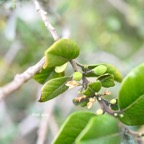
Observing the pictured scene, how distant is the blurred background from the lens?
1344mm

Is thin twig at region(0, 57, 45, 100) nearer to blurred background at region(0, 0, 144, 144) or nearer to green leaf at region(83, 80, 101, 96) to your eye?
green leaf at region(83, 80, 101, 96)

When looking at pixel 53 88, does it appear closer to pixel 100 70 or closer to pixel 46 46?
pixel 100 70

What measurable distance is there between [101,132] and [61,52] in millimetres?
155

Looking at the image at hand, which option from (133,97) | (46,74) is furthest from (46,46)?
(133,97)

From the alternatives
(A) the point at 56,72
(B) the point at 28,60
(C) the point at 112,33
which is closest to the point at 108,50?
(C) the point at 112,33

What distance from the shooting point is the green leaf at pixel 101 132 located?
0.47 metres

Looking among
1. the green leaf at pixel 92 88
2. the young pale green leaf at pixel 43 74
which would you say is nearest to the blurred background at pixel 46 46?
the young pale green leaf at pixel 43 74

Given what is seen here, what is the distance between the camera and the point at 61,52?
0.58 m

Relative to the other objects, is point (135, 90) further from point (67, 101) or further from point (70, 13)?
point (70, 13)

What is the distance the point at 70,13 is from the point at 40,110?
1159 millimetres

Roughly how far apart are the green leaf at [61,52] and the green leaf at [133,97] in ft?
0.35

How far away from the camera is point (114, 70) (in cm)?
65

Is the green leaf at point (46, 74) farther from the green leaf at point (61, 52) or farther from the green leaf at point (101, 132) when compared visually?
the green leaf at point (101, 132)

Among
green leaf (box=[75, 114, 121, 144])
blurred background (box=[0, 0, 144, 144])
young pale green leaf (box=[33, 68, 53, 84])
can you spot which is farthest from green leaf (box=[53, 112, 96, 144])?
blurred background (box=[0, 0, 144, 144])
